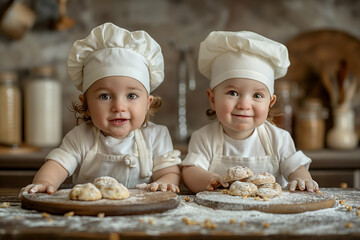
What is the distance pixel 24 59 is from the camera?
2600mm

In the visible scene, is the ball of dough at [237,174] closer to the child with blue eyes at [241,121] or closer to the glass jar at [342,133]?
the child with blue eyes at [241,121]

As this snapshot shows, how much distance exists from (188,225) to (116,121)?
471 mm

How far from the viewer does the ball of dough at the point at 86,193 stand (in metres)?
0.91

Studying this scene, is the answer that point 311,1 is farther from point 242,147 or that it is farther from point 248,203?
point 248,203

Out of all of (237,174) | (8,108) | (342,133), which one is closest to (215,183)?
(237,174)

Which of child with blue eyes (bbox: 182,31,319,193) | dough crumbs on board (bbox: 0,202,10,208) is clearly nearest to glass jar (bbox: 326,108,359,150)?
child with blue eyes (bbox: 182,31,319,193)

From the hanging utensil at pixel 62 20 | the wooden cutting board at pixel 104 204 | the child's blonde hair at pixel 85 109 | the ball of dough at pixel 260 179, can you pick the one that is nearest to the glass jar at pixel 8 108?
the hanging utensil at pixel 62 20

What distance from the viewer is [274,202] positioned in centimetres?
93

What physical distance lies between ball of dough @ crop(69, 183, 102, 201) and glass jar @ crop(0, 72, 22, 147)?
1.53 meters

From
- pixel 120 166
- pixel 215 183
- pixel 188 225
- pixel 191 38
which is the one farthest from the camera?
pixel 191 38

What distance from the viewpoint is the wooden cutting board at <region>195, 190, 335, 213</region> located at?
90 centimetres

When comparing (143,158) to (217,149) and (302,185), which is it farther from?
(302,185)

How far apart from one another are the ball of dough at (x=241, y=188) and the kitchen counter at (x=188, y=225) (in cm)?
11

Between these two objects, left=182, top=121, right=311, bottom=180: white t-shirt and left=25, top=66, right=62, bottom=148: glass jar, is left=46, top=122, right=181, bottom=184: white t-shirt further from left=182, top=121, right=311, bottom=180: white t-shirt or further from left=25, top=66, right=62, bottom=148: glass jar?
left=25, top=66, right=62, bottom=148: glass jar
